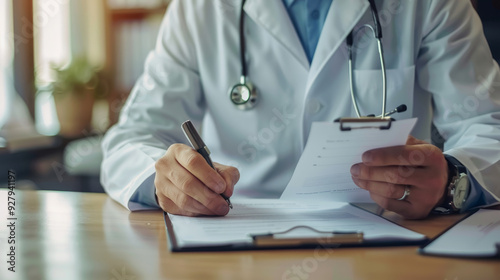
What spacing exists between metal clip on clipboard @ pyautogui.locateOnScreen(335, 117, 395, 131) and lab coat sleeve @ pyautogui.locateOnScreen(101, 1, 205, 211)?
469mm

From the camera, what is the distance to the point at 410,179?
2.85ft

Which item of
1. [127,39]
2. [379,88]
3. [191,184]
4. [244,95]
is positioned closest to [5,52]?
[127,39]

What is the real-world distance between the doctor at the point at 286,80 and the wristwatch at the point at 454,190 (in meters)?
0.13

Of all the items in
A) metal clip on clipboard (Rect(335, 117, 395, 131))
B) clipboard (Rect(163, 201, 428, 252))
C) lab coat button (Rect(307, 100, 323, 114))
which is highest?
metal clip on clipboard (Rect(335, 117, 395, 131))

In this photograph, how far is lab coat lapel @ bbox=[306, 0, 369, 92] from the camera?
4.07 feet

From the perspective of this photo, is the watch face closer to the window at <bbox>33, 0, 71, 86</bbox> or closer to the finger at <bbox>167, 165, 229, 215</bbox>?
the finger at <bbox>167, 165, 229, 215</bbox>

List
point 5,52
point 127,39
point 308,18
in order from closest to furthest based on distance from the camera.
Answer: point 308,18 < point 5,52 < point 127,39

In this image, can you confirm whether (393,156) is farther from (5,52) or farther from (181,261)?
(5,52)

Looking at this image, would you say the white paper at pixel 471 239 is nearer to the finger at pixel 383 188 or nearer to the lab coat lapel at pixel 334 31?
the finger at pixel 383 188

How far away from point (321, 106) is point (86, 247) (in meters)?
0.72

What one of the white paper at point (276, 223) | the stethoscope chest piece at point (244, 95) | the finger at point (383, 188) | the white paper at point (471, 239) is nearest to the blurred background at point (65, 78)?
the stethoscope chest piece at point (244, 95)

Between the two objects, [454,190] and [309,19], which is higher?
[309,19]

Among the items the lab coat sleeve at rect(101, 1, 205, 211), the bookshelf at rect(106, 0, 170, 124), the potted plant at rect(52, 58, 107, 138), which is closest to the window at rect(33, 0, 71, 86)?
the potted plant at rect(52, 58, 107, 138)

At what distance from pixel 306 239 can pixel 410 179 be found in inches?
10.3
